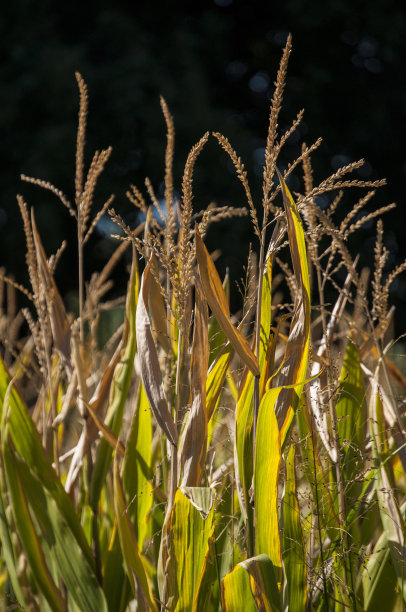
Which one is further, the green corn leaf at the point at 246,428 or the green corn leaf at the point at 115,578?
the green corn leaf at the point at 115,578

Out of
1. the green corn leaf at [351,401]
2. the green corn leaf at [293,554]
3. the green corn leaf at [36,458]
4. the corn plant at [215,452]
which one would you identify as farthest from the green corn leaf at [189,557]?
the green corn leaf at [351,401]

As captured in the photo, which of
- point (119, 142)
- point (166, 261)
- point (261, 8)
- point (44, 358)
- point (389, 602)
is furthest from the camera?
point (261, 8)

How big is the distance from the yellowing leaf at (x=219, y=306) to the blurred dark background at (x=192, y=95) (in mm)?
8124

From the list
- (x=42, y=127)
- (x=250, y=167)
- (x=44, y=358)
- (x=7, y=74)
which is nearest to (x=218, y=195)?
(x=250, y=167)

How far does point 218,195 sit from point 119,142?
1.93 m

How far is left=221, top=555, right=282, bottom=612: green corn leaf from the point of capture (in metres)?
0.73

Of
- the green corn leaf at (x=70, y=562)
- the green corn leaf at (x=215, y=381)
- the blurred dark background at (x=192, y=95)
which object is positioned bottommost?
the green corn leaf at (x=70, y=562)

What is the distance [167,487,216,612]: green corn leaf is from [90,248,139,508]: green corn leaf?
328 millimetres

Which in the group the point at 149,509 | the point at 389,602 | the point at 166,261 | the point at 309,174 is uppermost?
the point at 309,174

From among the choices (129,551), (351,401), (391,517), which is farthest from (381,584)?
(129,551)

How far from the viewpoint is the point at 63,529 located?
3.17ft

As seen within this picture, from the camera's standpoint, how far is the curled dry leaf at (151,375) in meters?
0.79

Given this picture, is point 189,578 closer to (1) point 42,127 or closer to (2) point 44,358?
(2) point 44,358

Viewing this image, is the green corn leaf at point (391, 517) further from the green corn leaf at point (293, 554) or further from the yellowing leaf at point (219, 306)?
the yellowing leaf at point (219, 306)
